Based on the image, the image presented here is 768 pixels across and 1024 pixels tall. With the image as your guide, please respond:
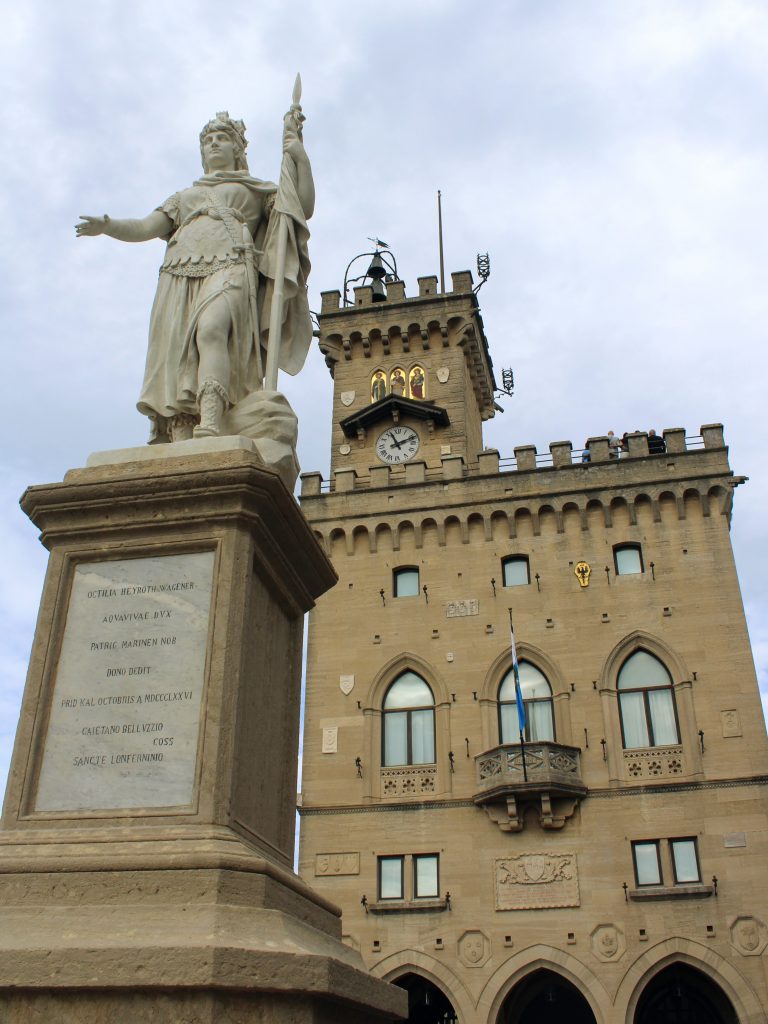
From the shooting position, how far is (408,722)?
25578mm

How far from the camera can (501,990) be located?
22.1 metres

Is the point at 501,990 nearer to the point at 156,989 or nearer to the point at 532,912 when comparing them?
the point at 532,912

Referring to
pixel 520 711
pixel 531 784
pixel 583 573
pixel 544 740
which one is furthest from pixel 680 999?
pixel 583 573

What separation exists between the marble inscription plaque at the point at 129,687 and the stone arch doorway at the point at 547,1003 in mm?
22109

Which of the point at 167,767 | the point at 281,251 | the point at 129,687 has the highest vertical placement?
the point at 281,251

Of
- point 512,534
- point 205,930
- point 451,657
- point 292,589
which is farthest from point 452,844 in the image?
point 205,930

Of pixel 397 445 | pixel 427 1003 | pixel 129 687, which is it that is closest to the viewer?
pixel 129 687

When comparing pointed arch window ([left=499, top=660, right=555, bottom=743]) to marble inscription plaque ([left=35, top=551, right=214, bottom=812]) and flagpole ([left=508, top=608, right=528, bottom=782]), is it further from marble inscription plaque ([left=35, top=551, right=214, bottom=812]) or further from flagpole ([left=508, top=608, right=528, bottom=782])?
marble inscription plaque ([left=35, top=551, right=214, bottom=812])

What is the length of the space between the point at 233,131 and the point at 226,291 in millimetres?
1364

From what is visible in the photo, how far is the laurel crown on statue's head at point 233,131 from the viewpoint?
6.50 metres

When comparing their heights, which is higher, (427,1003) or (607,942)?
(607,942)

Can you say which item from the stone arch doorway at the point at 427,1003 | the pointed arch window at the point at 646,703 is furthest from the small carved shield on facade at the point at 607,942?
the pointed arch window at the point at 646,703

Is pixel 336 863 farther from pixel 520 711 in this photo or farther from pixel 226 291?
pixel 226 291

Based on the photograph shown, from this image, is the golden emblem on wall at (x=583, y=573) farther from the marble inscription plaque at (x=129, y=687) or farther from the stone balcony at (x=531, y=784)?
the marble inscription plaque at (x=129, y=687)
